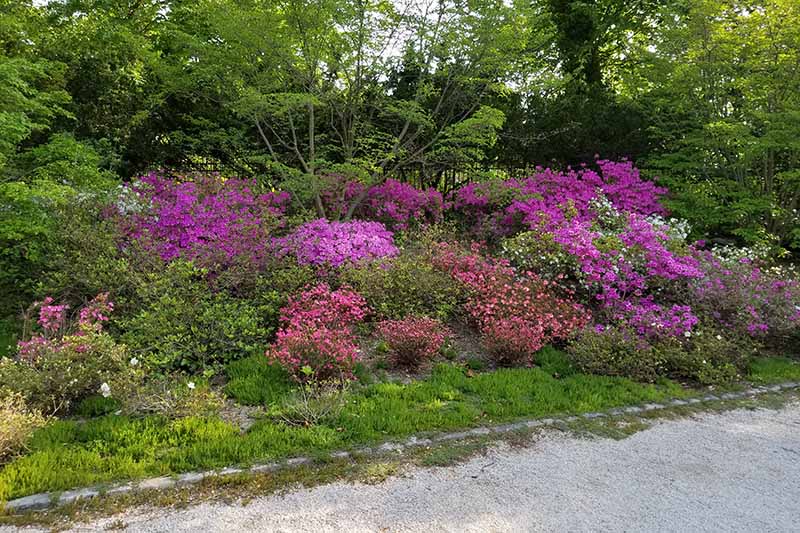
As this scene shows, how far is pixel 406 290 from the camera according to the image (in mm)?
5535

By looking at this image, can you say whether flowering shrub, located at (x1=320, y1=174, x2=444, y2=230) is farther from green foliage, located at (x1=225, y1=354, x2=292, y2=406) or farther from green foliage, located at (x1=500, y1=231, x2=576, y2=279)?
green foliage, located at (x1=225, y1=354, x2=292, y2=406)

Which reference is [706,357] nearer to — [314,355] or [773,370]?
[773,370]

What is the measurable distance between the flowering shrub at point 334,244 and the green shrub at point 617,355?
2.65 metres

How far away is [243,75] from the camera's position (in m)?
7.32

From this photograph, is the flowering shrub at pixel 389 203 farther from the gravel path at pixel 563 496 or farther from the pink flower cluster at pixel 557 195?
the gravel path at pixel 563 496

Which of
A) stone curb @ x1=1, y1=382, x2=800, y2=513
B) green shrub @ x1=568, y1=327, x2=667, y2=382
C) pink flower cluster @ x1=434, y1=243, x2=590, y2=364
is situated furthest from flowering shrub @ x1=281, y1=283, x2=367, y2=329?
green shrub @ x1=568, y1=327, x2=667, y2=382

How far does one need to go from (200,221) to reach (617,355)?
4.97 m

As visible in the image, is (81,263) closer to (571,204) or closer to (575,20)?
(571,204)

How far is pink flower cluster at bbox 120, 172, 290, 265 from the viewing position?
5.34 meters

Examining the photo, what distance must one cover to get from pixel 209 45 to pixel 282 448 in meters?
6.57

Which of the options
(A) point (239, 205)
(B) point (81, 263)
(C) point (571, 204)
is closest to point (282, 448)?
(B) point (81, 263)

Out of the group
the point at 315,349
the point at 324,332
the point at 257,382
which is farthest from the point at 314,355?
the point at 257,382

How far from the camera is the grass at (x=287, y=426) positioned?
2770mm

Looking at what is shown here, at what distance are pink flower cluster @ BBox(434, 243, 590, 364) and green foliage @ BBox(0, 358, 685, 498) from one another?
0.38 m
